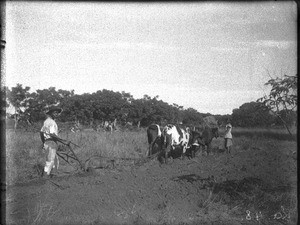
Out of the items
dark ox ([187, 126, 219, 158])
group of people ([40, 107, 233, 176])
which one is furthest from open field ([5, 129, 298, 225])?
dark ox ([187, 126, 219, 158])

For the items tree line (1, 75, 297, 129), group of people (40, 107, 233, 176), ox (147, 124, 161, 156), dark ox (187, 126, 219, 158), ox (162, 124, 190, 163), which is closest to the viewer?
group of people (40, 107, 233, 176)

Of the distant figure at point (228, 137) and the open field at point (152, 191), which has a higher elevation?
the distant figure at point (228, 137)

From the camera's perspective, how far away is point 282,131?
21.9 ft

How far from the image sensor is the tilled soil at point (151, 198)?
16.9ft

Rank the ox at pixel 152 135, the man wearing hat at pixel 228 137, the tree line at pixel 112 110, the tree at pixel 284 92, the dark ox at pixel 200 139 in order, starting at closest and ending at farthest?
1. the tree at pixel 284 92
2. the tree line at pixel 112 110
3. the man wearing hat at pixel 228 137
4. the ox at pixel 152 135
5. the dark ox at pixel 200 139

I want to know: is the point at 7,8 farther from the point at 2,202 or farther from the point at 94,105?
the point at 94,105

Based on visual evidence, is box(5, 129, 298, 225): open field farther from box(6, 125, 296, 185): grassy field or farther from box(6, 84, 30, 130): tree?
box(6, 84, 30, 130): tree

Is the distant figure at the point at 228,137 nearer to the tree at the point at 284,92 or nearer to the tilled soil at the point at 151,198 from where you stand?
the tilled soil at the point at 151,198

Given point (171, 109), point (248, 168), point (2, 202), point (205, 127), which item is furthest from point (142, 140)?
point (2, 202)

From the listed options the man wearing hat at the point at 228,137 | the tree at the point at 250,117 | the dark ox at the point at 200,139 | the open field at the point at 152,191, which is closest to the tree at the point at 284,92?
the open field at the point at 152,191

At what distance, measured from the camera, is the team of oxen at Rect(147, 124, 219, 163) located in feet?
29.3

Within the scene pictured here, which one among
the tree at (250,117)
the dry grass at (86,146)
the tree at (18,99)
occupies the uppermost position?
the tree at (18,99)

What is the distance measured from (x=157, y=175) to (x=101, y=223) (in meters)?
2.53

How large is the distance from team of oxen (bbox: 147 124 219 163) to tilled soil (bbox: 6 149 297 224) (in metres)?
1.45
